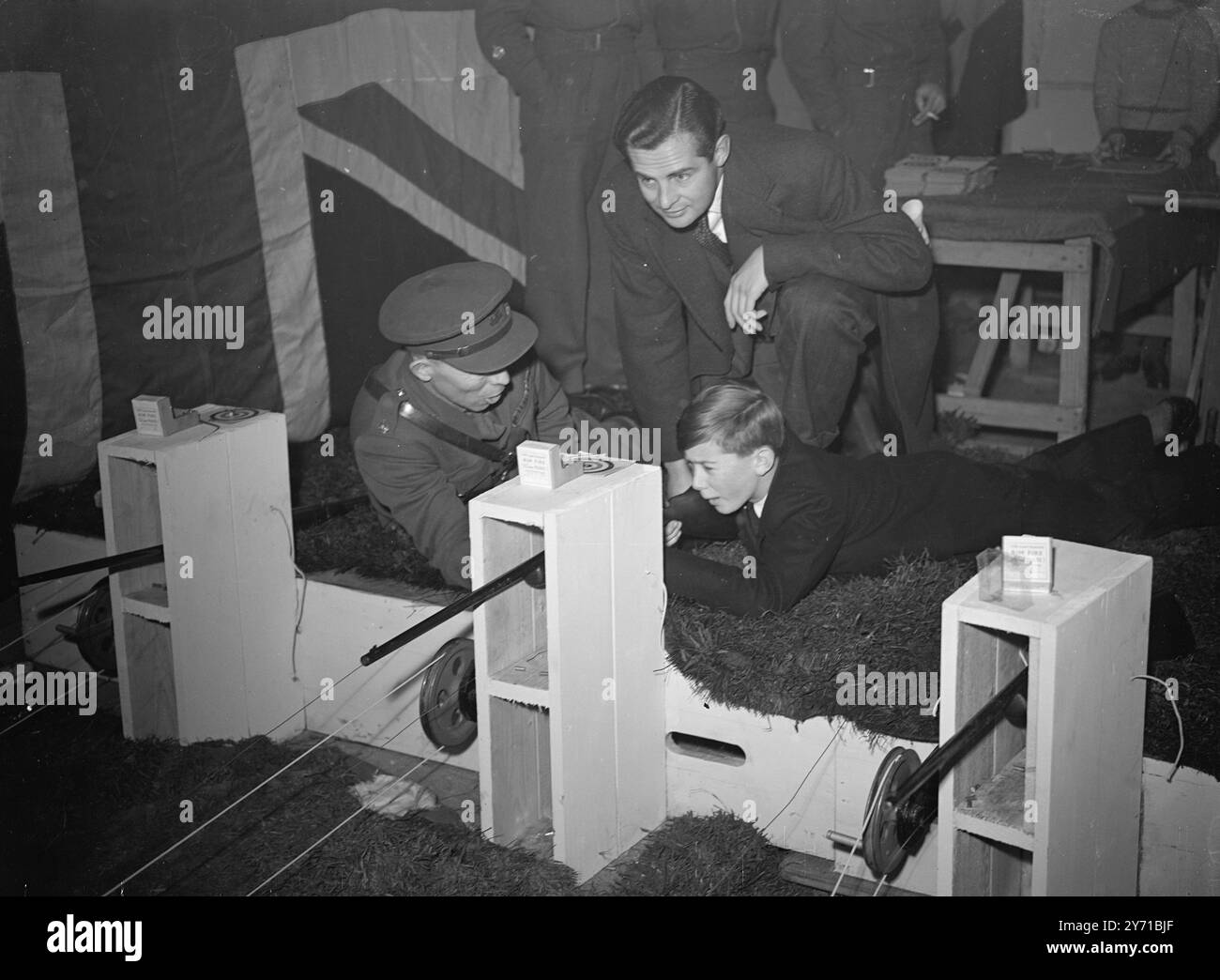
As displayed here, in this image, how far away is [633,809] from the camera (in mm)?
2752

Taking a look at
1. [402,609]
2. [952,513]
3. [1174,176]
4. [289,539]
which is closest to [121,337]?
[289,539]

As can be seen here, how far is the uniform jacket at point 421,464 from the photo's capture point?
3150mm

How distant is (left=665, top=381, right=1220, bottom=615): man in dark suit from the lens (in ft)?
9.28

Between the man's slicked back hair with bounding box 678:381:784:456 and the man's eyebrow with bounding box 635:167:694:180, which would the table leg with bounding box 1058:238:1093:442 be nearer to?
the man's eyebrow with bounding box 635:167:694:180

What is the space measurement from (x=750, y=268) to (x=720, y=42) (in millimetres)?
1360

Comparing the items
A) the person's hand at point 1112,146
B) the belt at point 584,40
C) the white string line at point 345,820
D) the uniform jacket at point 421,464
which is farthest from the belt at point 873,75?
the white string line at point 345,820

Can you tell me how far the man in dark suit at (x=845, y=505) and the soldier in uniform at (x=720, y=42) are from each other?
160 centimetres

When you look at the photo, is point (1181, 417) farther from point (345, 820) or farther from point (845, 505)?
point (345, 820)

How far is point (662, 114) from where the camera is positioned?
3176mm

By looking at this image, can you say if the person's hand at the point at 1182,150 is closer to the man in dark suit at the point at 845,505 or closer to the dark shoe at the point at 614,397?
the man in dark suit at the point at 845,505

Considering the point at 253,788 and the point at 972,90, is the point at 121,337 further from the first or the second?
the point at 972,90

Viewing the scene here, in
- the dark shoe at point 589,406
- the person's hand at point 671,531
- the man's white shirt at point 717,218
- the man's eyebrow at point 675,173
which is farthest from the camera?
the dark shoe at point 589,406
